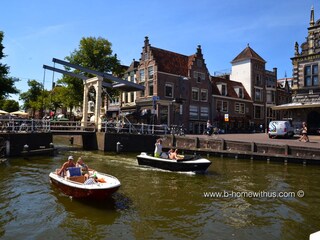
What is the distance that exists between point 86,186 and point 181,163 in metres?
7.64

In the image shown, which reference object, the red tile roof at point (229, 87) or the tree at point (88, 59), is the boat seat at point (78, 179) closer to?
the tree at point (88, 59)

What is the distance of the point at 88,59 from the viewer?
4206cm

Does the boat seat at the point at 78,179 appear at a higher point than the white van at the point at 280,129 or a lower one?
lower

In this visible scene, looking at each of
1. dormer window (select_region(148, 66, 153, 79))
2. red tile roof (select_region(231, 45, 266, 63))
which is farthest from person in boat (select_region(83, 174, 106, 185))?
red tile roof (select_region(231, 45, 266, 63))

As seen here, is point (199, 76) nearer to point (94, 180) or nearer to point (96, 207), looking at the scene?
point (94, 180)

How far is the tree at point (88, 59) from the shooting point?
→ 4159 cm

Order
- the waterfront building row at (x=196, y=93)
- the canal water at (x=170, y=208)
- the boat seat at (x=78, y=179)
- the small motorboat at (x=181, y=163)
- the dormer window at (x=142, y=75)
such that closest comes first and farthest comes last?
the canal water at (x=170, y=208)
the boat seat at (x=78, y=179)
the small motorboat at (x=181, y=163)
the waterfront building row at (x=196, y=93)
the dormer window at (x=142, y=75)

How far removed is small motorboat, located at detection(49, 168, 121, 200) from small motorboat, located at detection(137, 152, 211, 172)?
20.7 feet

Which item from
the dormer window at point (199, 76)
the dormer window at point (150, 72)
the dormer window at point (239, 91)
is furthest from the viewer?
the dormer window at point (239, 91)

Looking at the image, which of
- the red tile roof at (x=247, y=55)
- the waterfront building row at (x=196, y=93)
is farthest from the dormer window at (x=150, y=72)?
the red tile roof at (x=247, y=55)

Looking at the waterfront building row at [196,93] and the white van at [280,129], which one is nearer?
the white van at [280,129]

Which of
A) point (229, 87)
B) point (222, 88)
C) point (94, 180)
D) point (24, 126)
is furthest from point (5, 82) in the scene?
point (229, 87)

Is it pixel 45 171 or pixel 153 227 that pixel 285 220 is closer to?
pixel 153 227

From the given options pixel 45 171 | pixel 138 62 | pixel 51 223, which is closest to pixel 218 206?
pixel 51 223
